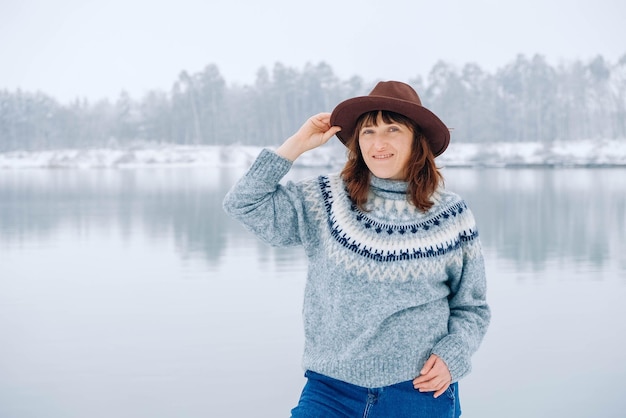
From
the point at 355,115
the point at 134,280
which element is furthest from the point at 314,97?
the point at 355,115

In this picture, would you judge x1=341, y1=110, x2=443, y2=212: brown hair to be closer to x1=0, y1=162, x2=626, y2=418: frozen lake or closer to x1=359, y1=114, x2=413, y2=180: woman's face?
x1=359, y1=114, x2=413, y2=180: woman's face

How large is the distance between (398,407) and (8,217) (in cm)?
781

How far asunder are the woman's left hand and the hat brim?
0.45 m

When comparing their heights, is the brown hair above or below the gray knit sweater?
above

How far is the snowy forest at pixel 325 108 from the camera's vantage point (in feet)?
120

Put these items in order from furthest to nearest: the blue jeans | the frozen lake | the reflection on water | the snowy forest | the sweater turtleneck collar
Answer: the snowy forest
the reflection on water
the frozen lake
the sweater turtleneck collar
the blue jeans

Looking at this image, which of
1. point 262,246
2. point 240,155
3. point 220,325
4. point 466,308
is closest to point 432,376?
point 466,308

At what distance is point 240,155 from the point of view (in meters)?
32.4

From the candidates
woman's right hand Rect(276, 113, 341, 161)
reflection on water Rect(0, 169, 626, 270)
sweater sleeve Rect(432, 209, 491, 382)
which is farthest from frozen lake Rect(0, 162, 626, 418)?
woman's right hand Rect(276, 113, 341, 161)

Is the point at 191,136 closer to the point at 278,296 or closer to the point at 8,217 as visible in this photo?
the point at 8,217

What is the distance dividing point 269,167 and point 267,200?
7 cm

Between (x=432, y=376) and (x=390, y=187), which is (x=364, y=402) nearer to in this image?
(x=432, y=376)

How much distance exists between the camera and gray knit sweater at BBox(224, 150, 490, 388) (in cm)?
138

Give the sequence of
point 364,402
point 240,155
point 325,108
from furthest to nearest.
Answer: point 325,108
point 240,155
point 364,402
